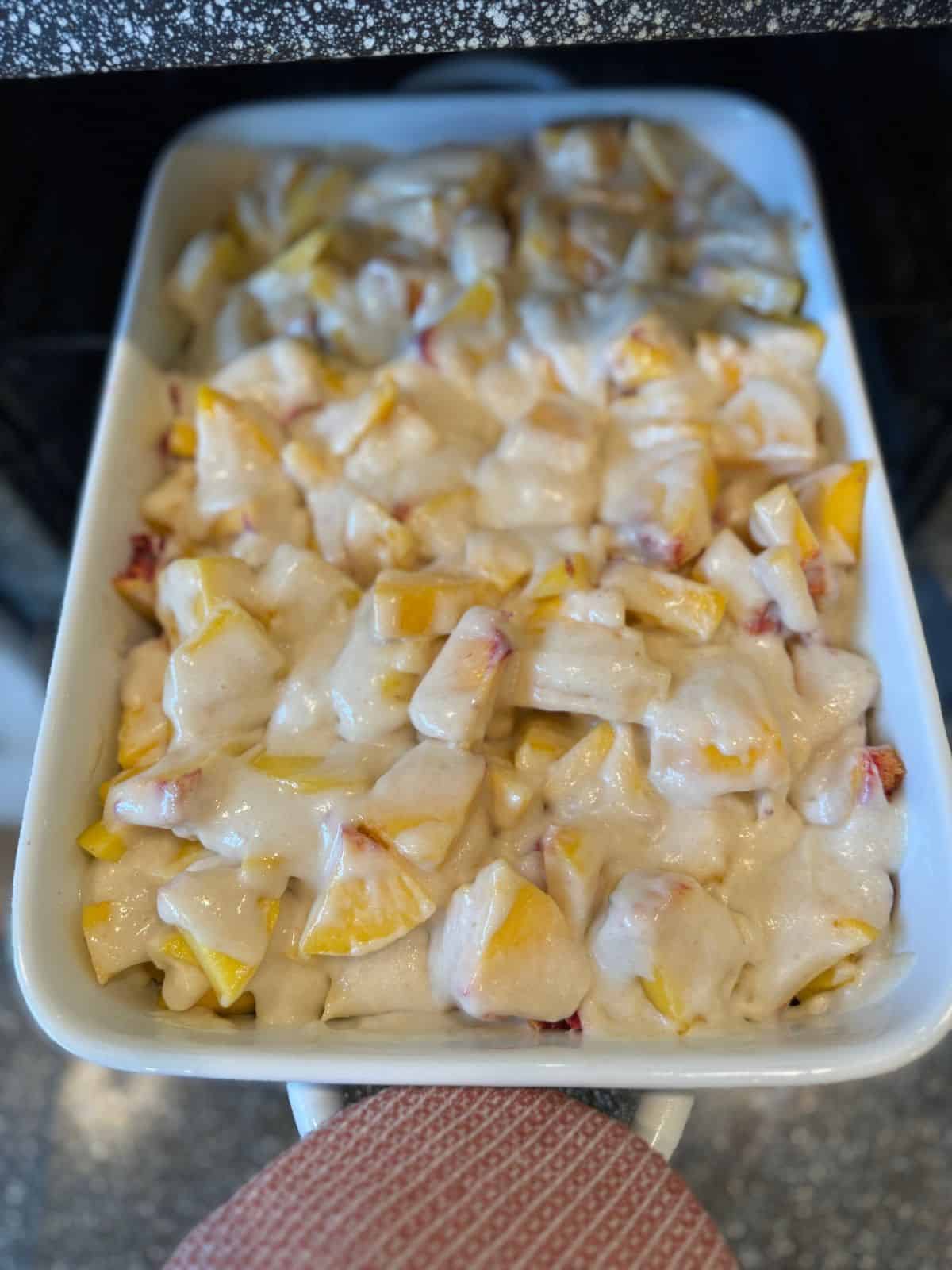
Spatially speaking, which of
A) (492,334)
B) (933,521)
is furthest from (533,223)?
(933,521)

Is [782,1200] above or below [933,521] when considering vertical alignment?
below

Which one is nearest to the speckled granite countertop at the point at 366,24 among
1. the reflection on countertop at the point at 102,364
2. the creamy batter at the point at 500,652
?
the creamy batter at the point at 500,652

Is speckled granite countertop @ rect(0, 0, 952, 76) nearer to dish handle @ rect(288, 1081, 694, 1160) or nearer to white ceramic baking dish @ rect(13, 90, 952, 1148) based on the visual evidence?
white ceramic baking dish @ rect(13, 90, 952, 1148)

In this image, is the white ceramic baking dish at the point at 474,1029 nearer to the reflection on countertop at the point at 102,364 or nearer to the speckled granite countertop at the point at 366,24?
the reflection on countertop at the point at 102,364

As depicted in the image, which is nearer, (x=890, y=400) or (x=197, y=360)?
(x=197, y=360)

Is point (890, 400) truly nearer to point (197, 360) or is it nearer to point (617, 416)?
point (617, 416)

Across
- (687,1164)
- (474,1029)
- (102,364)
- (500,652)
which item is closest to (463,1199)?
(474,1029)
